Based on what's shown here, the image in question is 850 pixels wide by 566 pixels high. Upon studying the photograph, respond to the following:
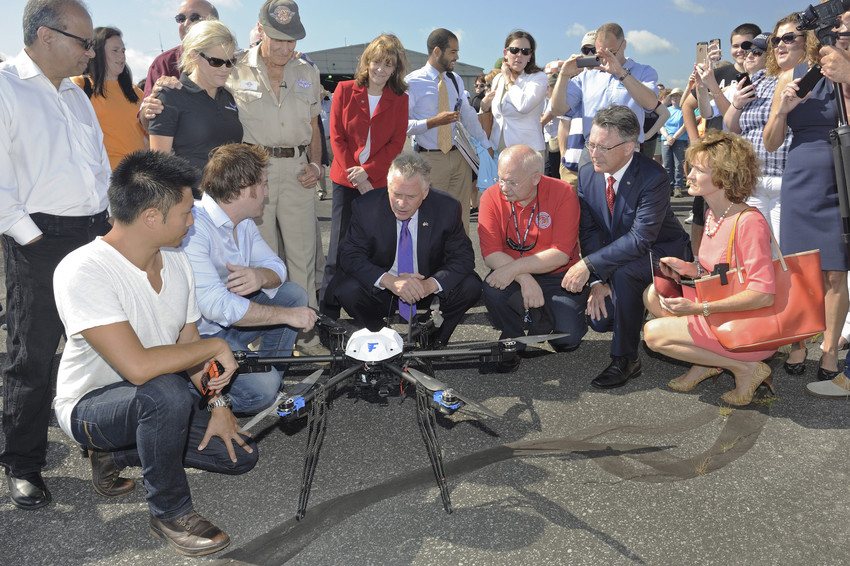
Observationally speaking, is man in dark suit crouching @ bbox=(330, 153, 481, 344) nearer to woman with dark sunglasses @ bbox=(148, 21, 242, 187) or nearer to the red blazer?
the red blazer

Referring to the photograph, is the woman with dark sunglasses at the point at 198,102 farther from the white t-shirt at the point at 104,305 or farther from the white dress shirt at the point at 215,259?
the white t-shirt at the point at 104,305

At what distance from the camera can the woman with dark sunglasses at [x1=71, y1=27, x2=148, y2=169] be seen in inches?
191

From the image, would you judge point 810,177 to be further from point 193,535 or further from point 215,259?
point 193,535

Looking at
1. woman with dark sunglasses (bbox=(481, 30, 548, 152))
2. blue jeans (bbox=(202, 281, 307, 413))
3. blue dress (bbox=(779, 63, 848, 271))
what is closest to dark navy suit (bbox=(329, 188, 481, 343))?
blue jeans (bbox=(202, 281, 307, 413))

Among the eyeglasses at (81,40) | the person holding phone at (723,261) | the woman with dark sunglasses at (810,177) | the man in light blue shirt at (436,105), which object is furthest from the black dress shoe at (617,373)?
→ the eyeglasses at (81,40)

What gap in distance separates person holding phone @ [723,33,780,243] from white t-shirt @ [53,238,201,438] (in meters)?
3.70

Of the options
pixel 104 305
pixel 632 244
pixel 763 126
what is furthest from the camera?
pixel 763 126

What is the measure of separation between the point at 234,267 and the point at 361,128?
84.1 inches

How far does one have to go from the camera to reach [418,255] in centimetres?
471

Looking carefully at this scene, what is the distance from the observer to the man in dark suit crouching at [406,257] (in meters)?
4.62

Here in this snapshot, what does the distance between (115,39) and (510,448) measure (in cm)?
423

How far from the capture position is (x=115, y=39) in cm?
498

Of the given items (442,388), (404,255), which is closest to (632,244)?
(404,255)

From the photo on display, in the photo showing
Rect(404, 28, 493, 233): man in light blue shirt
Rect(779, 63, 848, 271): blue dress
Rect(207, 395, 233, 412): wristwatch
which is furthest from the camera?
Rect(404, 28, 493, 233): man in light blue shirt
